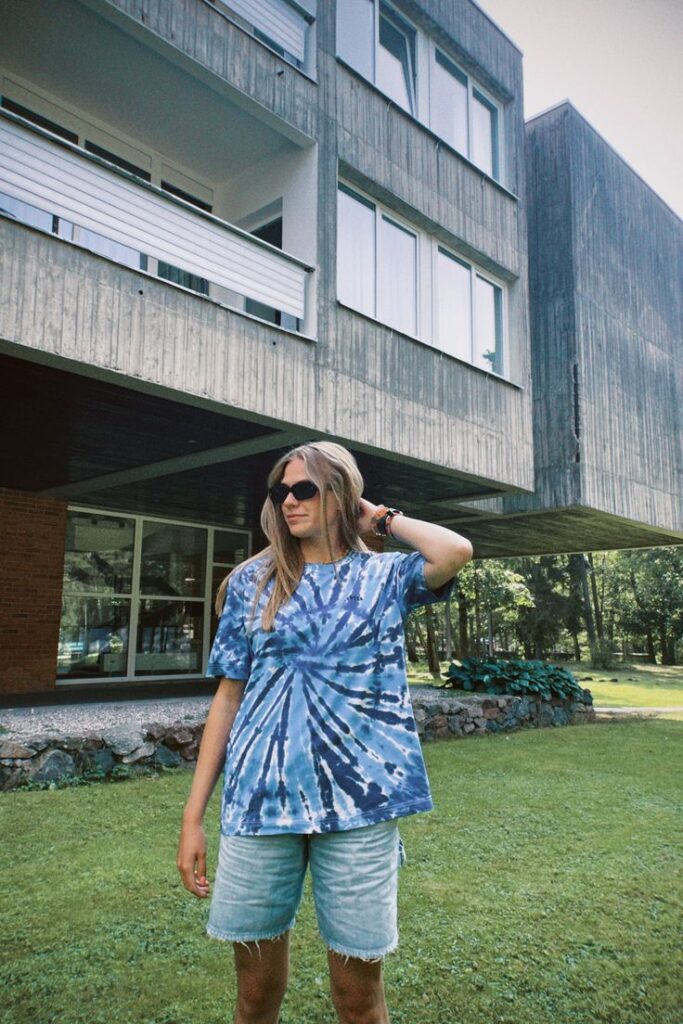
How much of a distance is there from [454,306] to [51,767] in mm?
7263

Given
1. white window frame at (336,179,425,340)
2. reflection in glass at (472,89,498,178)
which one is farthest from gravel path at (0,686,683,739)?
reflection in glass at (472,89,498,178)

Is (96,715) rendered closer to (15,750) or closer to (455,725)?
(15,750)

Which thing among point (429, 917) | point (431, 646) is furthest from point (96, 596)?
point (431, 646)

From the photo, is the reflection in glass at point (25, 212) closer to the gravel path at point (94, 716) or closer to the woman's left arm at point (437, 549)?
the gravel path at point (94, 716)

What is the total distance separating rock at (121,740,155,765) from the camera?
7270 mm

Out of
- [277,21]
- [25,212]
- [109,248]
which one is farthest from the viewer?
[277,21]

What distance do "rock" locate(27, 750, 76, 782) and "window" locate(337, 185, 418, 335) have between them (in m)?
5.37

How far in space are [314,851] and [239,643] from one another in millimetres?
557

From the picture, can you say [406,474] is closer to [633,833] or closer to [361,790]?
[633,833]

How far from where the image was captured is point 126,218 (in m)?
6.33

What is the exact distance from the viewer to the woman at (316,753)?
1.82 metres

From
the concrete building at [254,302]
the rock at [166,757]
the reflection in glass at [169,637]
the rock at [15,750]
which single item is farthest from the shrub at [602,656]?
the rock at [15,750]

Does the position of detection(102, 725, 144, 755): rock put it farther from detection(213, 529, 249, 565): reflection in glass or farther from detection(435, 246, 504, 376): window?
detection(213, 529, 249, 565): reflection in glass

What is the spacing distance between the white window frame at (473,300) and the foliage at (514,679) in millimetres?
5071
